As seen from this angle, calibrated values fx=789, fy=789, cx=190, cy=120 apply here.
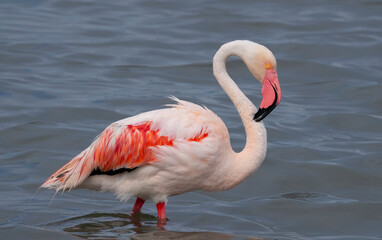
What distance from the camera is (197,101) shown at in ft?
39.5

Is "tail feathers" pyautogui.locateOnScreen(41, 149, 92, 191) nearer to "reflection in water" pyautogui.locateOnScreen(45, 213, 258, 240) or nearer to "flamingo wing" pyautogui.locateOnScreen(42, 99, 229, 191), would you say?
"flamingo wing" pyautogui.locateOnScreen(42, 99, 229, 191)

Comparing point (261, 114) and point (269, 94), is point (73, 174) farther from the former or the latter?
point (269, 94)

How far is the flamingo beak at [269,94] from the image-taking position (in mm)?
7152

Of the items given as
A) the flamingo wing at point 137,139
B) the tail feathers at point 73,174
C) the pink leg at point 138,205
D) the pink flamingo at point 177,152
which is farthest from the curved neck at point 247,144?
the tail feathers at point 73,174

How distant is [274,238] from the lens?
727 centimetres

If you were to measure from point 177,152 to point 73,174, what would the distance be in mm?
1027

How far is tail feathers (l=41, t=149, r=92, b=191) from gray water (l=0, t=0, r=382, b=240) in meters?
0.37

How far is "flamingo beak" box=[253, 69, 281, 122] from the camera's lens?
7.15 metres

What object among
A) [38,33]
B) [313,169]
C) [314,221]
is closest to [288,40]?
[38,33]

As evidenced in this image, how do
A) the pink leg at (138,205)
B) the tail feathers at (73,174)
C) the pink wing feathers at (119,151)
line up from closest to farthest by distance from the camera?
the pink wing feathers at (119,151) < the tail feathers at (73,174) < the pink leg at (138,205)

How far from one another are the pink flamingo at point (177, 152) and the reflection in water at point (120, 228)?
0.28 m

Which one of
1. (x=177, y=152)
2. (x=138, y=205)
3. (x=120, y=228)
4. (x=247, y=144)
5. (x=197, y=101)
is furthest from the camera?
(x=197, y=101)

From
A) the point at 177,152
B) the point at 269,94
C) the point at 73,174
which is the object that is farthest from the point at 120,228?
the point at 269,94

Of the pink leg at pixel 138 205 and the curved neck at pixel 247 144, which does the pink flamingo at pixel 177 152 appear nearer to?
the curved neck at pixel 247 144
